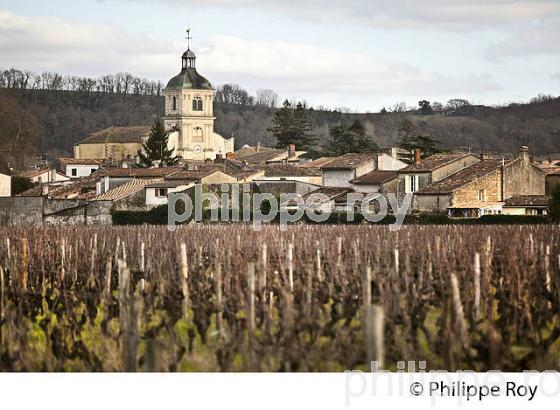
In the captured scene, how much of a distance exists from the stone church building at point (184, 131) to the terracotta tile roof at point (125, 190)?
41.1 metres

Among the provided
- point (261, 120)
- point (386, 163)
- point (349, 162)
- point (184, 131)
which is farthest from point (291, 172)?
point (261, 120)

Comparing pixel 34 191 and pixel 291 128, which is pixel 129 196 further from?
pixel 291 128

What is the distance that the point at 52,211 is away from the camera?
42500 millimetres

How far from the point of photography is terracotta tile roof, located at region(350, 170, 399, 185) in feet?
157

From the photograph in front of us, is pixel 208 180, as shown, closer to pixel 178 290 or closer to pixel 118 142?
pixel 178 290

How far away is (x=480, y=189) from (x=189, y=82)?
182 feet

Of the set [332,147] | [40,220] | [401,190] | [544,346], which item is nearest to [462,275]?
[544,346]

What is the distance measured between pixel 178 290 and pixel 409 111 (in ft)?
324

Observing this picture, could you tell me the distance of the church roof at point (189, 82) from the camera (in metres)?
95.0

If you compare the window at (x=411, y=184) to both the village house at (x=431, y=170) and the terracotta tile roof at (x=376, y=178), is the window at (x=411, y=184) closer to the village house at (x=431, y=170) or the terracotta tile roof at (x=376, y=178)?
the village house at (x=431, y=170)

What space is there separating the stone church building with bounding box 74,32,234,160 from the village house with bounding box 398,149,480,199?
46.3m

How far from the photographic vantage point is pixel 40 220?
41406 mm

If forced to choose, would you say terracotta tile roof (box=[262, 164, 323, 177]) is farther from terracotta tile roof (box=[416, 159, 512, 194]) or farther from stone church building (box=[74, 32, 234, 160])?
stone church building (box=[74, 32, 234, 160])

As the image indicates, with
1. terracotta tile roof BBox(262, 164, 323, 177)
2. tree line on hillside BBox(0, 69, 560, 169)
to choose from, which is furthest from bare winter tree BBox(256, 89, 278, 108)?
terracotta tile roof BBox(262, 164, 323, 177)
